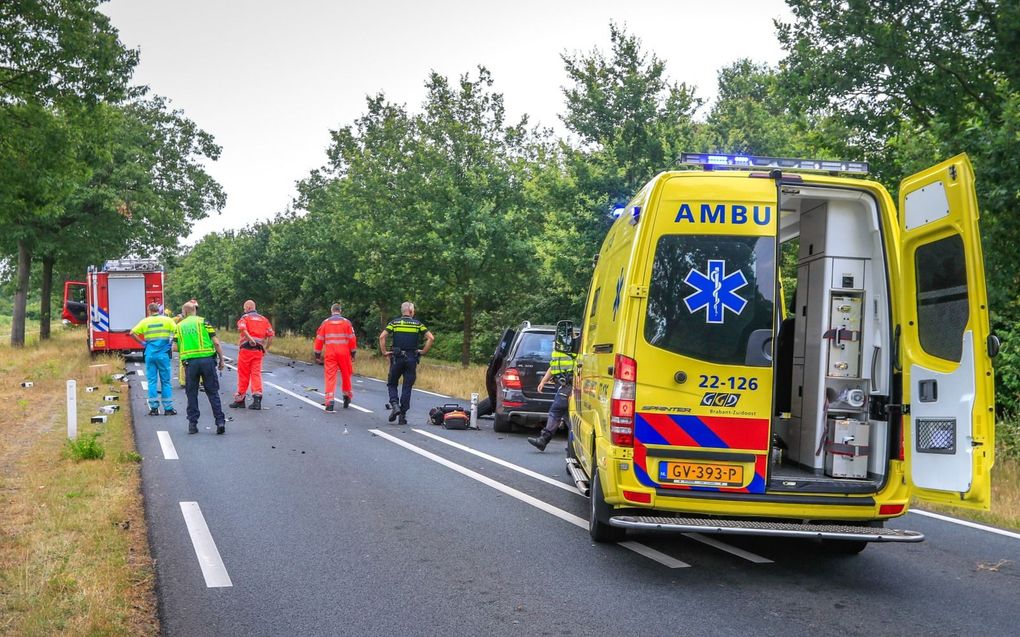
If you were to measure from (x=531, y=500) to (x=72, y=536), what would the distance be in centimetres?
382

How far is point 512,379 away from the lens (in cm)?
1355

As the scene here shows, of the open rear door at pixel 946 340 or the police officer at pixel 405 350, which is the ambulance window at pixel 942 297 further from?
the police officer at pixel 405 350

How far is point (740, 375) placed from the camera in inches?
232

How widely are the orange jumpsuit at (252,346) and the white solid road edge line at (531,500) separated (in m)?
3.95

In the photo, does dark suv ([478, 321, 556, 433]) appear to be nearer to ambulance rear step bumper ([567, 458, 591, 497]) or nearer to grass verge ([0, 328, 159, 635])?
ambulance rear step bumper ([567, 458, 591, 497])

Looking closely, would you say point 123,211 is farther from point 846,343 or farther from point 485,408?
point 846,343

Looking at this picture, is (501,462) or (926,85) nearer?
(501,462)

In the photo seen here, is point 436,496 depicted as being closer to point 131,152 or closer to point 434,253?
point 434,253

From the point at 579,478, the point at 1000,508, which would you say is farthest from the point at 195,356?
the point at 1000,508

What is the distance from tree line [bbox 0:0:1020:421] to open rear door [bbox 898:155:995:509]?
575 cm

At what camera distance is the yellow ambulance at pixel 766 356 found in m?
5.60

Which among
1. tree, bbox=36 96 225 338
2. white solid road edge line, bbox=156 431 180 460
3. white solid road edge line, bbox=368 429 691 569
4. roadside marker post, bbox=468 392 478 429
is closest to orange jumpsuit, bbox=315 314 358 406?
roadside marker post, bbox=468 392 478 429

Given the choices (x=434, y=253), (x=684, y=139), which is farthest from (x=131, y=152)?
(x=684, y=139)

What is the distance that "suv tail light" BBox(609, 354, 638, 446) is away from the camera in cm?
589
